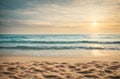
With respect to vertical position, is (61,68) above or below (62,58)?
below

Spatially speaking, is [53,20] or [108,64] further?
[53,20]

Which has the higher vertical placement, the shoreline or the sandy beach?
the shoreline

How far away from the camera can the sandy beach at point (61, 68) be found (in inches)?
108

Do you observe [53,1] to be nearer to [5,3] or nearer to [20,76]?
[5,3]

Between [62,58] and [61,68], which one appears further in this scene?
[62,58]

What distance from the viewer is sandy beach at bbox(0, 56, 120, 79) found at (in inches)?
108

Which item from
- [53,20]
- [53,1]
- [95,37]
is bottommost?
[95,37]

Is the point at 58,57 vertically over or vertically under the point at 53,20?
under

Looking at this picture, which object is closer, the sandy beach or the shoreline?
the sandy beach

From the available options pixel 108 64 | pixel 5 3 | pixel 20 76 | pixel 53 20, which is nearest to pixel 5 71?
pixel 20 76

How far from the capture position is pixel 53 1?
534 cm

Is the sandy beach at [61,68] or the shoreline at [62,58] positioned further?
the shoreline at [62,58]

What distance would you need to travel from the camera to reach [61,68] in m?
3.13

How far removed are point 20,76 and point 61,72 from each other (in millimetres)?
600
